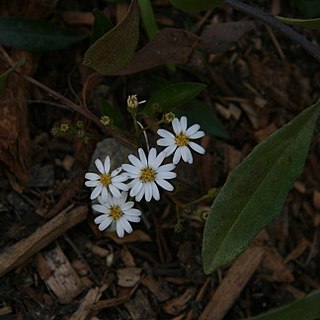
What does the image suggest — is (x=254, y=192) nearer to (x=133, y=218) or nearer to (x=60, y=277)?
(x=133, y=218)

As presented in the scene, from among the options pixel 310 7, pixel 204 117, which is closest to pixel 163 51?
pixel 204 117

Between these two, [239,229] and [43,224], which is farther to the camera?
[43,224]

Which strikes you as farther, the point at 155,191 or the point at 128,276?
the point at 128,276

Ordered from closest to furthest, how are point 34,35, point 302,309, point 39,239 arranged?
point 302,309 < point 39,239 < point 34,35

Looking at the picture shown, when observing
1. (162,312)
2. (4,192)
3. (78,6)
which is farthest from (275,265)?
(78,6)

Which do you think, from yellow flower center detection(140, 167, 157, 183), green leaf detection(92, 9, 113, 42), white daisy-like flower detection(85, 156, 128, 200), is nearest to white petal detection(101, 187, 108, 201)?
white daisy-like flower detection(85, 156, 128, 200)

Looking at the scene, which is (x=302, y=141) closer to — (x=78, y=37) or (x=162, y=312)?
(x=162, y=312)
